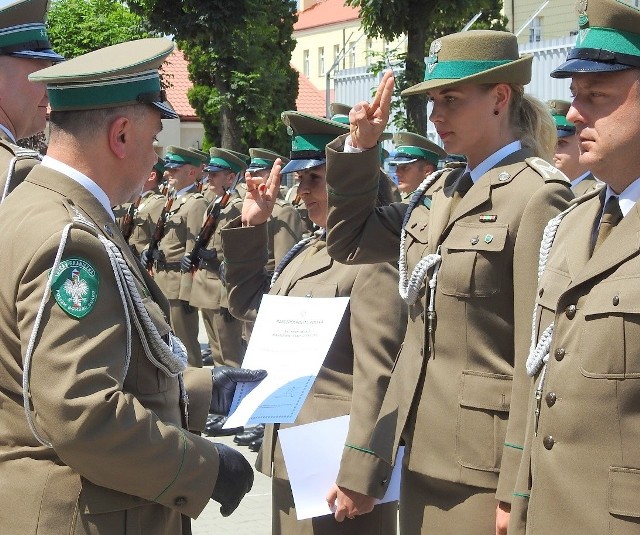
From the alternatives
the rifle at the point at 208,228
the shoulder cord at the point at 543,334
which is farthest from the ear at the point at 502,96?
the rifle at the point at 208,228

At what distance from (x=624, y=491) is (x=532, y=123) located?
1.47m

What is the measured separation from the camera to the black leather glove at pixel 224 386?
3010 mm

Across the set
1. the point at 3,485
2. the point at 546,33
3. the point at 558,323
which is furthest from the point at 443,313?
the point at 546,33

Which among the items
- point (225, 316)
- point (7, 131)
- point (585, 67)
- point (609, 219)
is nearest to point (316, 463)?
point (609, 219)

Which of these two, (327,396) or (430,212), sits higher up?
(430,212)

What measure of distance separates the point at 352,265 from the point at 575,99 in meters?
1.39

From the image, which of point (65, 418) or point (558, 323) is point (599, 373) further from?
point (65, 418)

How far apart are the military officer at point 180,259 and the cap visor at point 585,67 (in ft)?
26.5

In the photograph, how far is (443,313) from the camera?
3.11 meters

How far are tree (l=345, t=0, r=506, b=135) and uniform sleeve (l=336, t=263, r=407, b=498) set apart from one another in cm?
816

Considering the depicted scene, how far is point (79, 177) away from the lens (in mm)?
2584

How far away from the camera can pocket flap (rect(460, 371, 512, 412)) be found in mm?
2975

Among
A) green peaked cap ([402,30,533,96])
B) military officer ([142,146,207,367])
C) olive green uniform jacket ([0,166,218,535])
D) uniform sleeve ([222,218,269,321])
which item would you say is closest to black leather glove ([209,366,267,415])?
olive green uniform jacket ([0,166,218,535])

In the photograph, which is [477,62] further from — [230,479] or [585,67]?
[230,479]
